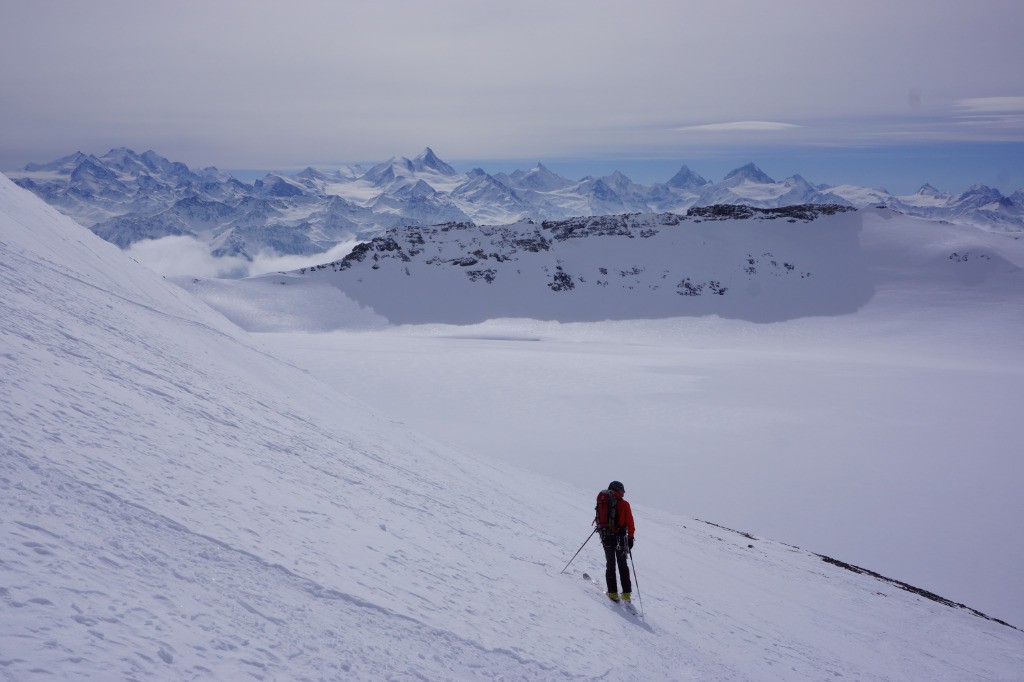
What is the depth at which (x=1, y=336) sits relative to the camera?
7.26 metres

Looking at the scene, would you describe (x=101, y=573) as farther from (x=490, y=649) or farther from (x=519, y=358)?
(x=519, y=358)

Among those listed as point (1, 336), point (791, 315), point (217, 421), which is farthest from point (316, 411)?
point (791, 315)

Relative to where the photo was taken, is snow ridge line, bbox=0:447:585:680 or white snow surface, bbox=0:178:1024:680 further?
snow ridge line, bbox=0:447:585:680

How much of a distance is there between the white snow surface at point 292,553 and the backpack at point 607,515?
1011 millimetres

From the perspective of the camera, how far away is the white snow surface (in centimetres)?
459

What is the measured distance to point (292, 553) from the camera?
6.17m

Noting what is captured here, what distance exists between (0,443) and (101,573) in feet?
6.01

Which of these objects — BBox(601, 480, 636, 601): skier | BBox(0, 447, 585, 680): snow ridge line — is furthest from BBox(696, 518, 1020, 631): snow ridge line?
BBox(0, 447, 585, 680): snow ridge line

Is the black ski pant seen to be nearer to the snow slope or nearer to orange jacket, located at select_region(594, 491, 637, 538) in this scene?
orange jacket, located at select_region(594, 491, 637, 538)

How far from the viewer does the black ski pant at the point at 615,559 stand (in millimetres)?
8727

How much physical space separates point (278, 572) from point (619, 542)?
507cm

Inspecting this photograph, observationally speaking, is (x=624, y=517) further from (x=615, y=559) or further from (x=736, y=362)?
(x=736, y=362)

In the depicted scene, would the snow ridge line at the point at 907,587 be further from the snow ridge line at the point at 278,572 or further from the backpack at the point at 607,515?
the snow ridge line at the point at 278,572

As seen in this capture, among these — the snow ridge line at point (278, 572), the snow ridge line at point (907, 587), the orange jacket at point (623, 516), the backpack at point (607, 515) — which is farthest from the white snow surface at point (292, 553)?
the orange jacket at point (623, 516)
